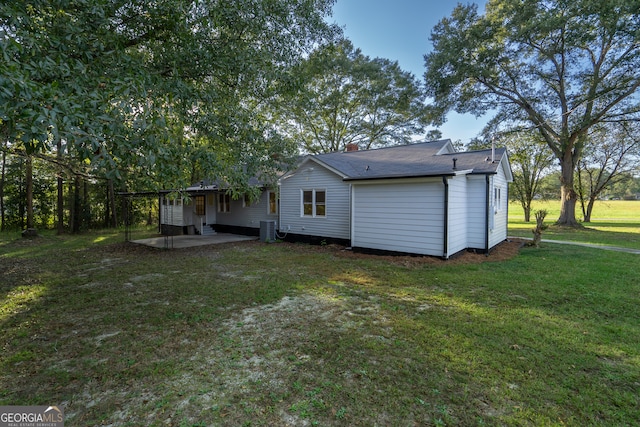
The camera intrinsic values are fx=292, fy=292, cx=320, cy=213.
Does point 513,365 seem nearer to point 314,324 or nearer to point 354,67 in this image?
point 314,324

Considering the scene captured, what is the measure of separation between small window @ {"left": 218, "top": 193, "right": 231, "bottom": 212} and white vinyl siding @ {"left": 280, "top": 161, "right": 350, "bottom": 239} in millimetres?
A: 4029

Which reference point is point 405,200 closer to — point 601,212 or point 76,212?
point 76,212

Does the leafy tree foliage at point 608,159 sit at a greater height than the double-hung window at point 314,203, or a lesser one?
greater

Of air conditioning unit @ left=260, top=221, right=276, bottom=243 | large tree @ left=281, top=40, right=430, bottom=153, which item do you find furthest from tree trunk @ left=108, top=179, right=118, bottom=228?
large tree @ left=281, top=40, right=430, bottom=153

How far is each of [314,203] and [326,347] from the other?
27.5ft

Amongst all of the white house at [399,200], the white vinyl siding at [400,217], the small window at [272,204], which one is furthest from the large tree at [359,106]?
the white vinyl siding at [400,217]

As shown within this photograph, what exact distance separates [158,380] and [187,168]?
3459mm

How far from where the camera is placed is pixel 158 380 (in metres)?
2.80

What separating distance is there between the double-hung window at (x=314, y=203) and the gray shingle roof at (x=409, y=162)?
4.22 feet

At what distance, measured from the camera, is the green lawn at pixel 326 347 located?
242cm

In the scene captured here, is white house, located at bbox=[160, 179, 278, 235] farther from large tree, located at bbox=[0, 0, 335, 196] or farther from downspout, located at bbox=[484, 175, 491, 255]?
downspout, located at bbox=[484, 175, 491, 255]

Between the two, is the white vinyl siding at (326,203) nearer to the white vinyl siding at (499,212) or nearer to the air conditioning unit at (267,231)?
the air conditioning unit at (267,231)

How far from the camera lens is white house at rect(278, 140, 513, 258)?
8273mm

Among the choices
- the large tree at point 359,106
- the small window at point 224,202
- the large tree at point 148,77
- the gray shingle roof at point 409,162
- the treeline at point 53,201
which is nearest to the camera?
the large tree at point 148,77
